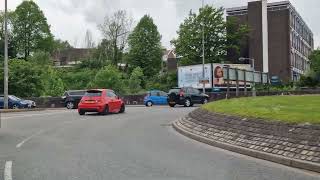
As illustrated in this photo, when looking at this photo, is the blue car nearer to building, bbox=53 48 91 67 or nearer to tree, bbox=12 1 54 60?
tree, bbox=12 1 54 60

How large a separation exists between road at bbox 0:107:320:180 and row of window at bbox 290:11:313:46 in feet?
261

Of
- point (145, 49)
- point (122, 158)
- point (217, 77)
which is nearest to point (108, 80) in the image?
point (217, 77)

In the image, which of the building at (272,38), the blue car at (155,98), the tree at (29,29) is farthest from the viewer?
the tree at (29,29)

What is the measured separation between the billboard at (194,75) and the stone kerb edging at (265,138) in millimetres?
46978

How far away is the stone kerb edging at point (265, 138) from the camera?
1192 cm

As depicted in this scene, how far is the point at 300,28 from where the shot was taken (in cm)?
10612

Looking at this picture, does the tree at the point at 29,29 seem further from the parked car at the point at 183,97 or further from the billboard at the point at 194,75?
the parked car at the point at 183,97

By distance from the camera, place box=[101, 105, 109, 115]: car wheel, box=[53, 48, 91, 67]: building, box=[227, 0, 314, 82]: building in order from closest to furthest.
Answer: box=[101, 105, 109, 115]: car wheel, box=[227, 0, 314, 82]: building, box=[53, 48, 91, 67]: building

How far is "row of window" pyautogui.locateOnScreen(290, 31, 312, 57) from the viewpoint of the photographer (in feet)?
314

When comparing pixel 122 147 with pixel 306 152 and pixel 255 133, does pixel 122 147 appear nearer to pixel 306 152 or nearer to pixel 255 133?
pixel 255 133

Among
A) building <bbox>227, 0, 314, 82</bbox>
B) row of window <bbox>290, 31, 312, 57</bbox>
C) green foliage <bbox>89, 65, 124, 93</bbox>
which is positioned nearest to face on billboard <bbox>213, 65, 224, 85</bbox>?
green foliage <bbox>89, 65, 124, 93</bbox>

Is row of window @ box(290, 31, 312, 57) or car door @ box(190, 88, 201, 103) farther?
row of window @ box(290, 31, 312, 57)

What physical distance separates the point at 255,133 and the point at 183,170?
13.4 ft

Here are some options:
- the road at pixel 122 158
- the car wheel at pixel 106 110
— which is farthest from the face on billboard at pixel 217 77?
the road at pixel 122 158
